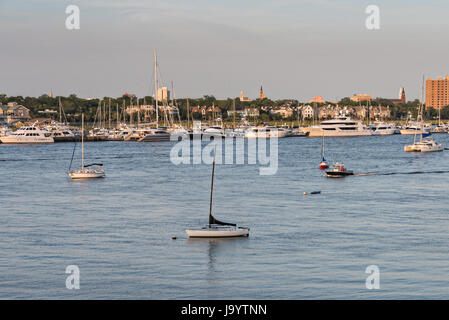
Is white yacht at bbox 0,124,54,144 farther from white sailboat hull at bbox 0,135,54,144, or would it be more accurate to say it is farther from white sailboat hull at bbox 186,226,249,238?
white sailboat hull at bbox 186,226,249,238

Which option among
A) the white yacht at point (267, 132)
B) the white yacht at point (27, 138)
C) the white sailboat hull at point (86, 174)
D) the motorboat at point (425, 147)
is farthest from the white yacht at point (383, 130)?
the white sailboat hull at point (86, 174)

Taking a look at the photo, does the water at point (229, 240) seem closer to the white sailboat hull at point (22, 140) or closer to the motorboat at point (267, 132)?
the white sailboat hull at point (22, 140)

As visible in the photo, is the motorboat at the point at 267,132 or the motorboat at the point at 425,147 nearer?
the motorboat at the point at 425,147

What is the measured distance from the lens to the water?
26406mm

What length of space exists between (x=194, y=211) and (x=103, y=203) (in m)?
8.38

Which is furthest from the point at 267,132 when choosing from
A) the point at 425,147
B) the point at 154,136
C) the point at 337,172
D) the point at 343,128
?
the point at 337,172

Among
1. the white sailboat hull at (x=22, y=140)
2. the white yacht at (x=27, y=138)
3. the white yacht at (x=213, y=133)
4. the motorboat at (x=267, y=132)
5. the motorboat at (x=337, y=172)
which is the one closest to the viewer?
the motorboat at (x=337, y=172)

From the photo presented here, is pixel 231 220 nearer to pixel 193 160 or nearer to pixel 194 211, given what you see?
pixel 194 211

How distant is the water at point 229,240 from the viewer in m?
26.4

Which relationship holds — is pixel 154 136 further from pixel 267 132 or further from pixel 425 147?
pixel 425 147

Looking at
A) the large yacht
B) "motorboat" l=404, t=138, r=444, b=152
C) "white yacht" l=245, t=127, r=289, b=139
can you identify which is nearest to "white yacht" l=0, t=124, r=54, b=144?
"white yacht" l=245, t=127, r=289, b=139

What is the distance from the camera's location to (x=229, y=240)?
34.0m

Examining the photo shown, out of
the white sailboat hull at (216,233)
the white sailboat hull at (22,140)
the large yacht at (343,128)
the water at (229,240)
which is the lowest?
the water at (229,240)

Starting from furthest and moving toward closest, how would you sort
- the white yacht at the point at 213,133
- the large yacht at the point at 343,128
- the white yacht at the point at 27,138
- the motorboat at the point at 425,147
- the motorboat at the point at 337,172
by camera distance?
the large yacht at the point at 343,128 → the white yacht at the point at 213,133 → the white yacht at the point at 27,138 → the motorboat at the point at 425,147 → the motorboat at the point at 337,172
